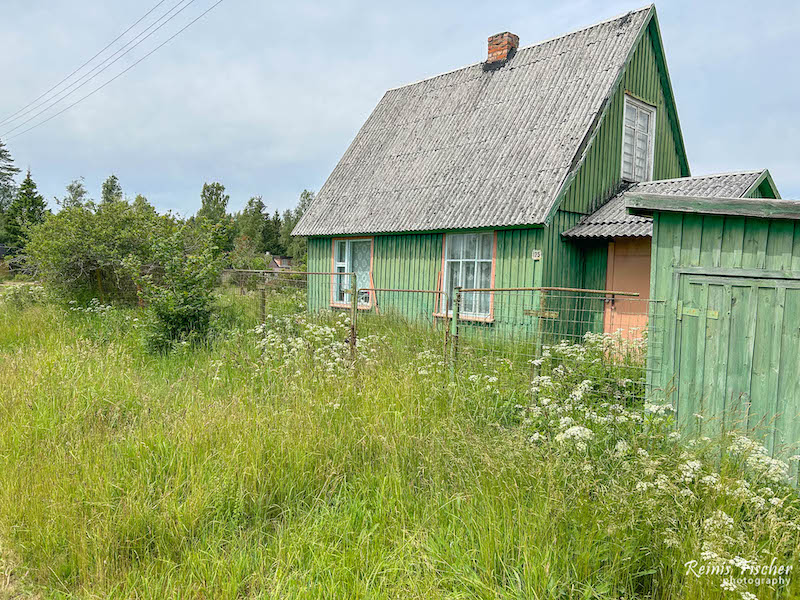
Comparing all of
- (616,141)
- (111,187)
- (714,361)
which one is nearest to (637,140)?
(616,141)

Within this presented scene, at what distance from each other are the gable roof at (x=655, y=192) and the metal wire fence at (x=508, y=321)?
1225 mm

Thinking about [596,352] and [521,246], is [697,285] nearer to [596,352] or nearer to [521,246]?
[596,352]

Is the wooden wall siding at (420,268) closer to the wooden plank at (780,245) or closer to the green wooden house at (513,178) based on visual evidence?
the green wooden house at (513,178)

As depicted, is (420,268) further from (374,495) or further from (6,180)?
(6,180)

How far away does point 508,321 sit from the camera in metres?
10.6

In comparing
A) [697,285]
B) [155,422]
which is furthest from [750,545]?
[155,422]

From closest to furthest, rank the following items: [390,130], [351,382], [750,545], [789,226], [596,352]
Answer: [750,545], [789,226], [351,382], [596,352], [390,130]

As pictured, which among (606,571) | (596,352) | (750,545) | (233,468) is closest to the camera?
(750,545)

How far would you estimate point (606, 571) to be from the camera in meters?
A: 2.92

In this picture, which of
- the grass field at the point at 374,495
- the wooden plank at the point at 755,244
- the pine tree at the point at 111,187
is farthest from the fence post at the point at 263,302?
the pine tree at the point at 111,187

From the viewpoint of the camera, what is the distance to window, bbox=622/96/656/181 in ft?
40.3

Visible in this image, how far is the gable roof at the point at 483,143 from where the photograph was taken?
11.0m

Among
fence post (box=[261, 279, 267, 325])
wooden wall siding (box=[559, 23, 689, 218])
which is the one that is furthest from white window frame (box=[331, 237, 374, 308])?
wooden wall siding (box=[559, 23, 689, 218])

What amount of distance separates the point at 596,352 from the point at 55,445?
527cm
